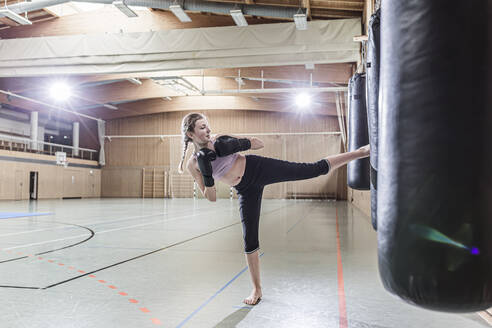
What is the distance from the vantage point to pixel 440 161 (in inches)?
44.8

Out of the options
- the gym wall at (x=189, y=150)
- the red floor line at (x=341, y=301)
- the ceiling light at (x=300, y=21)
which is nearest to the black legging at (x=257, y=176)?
the red floor line at (x=341, y=301)

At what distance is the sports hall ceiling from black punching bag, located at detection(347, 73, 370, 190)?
629 centimetres

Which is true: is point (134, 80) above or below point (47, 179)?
above

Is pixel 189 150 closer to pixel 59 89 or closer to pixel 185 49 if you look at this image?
pixel 59 89

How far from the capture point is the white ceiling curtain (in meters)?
9.95

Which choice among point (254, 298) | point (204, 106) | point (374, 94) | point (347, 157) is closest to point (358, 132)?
point (347, 157)

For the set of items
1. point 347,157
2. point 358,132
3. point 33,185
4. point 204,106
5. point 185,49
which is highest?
point 204,106

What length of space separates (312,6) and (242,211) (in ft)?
28.2

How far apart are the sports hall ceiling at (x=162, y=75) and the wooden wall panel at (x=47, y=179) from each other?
313cm

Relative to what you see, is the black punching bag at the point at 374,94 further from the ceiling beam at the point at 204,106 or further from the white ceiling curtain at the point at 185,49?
the ceiling beam at the point at 204,106

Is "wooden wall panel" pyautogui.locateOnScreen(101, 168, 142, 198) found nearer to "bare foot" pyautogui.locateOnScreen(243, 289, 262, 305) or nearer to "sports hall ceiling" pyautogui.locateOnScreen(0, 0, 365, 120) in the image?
"sports hall ceiling" pyautogui.locateOnScreen(0, 0, 365, 120)

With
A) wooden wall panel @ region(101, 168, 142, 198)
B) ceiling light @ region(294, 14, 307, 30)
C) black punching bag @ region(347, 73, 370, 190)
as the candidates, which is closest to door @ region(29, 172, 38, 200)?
wooden wall panel @ region(101, 168, 142, 198)

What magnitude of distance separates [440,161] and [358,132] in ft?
9.00

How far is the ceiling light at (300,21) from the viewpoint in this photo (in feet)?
31.0
